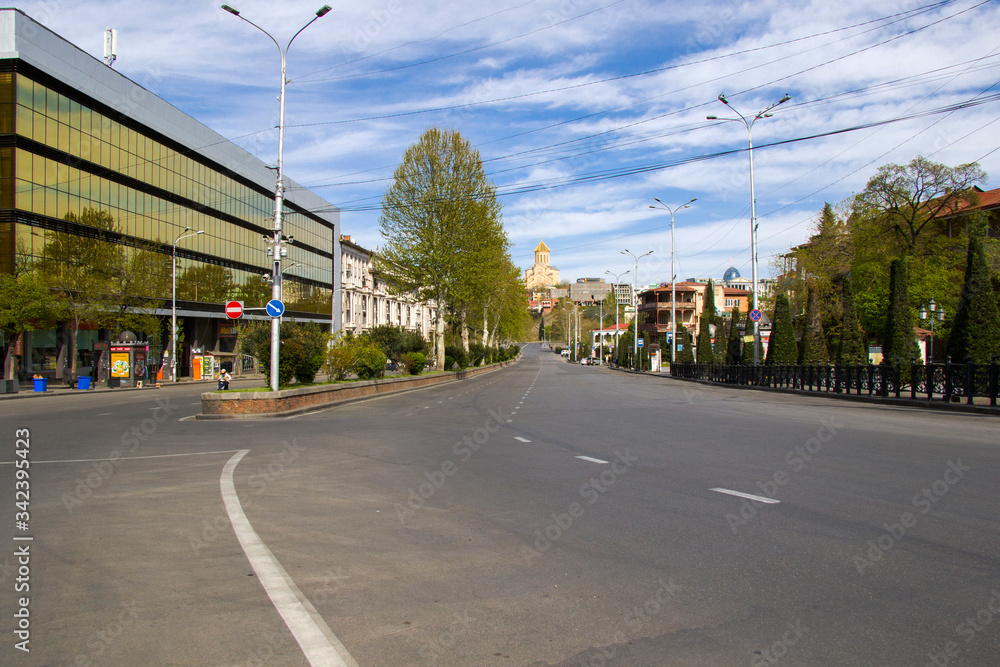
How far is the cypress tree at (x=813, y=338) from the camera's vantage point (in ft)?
120

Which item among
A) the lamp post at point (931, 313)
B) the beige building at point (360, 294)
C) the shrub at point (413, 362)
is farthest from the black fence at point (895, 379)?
the beige building at point (360, 294)

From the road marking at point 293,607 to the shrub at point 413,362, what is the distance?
105 ft

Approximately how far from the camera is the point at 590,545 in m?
5.44

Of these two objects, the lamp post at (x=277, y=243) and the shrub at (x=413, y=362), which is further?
the shrub at (x=413, y=362)

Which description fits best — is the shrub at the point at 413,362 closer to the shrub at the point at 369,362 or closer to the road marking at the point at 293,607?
the shrub at the point at 369,362

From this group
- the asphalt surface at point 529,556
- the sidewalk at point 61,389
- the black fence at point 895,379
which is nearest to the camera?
the asphalt surface at point 529,556

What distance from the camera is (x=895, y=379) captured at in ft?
75.0

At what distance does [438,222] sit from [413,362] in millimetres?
12373

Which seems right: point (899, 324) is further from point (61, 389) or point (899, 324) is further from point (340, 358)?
point (61, 389)

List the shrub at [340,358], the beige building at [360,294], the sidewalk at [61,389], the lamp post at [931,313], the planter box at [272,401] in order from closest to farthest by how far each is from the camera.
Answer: the planter box at [272,401]
the shrub at [340,358]
the sidewalk at [61,389]
the lamp post at [931,313]
the beige building at [360,294]

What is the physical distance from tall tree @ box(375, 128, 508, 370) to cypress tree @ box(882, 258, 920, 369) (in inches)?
1012

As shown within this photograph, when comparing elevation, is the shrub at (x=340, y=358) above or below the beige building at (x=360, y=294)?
below

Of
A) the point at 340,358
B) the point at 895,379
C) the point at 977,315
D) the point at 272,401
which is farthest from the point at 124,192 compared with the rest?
the point at 977,315

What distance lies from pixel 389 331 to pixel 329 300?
4247 cm
